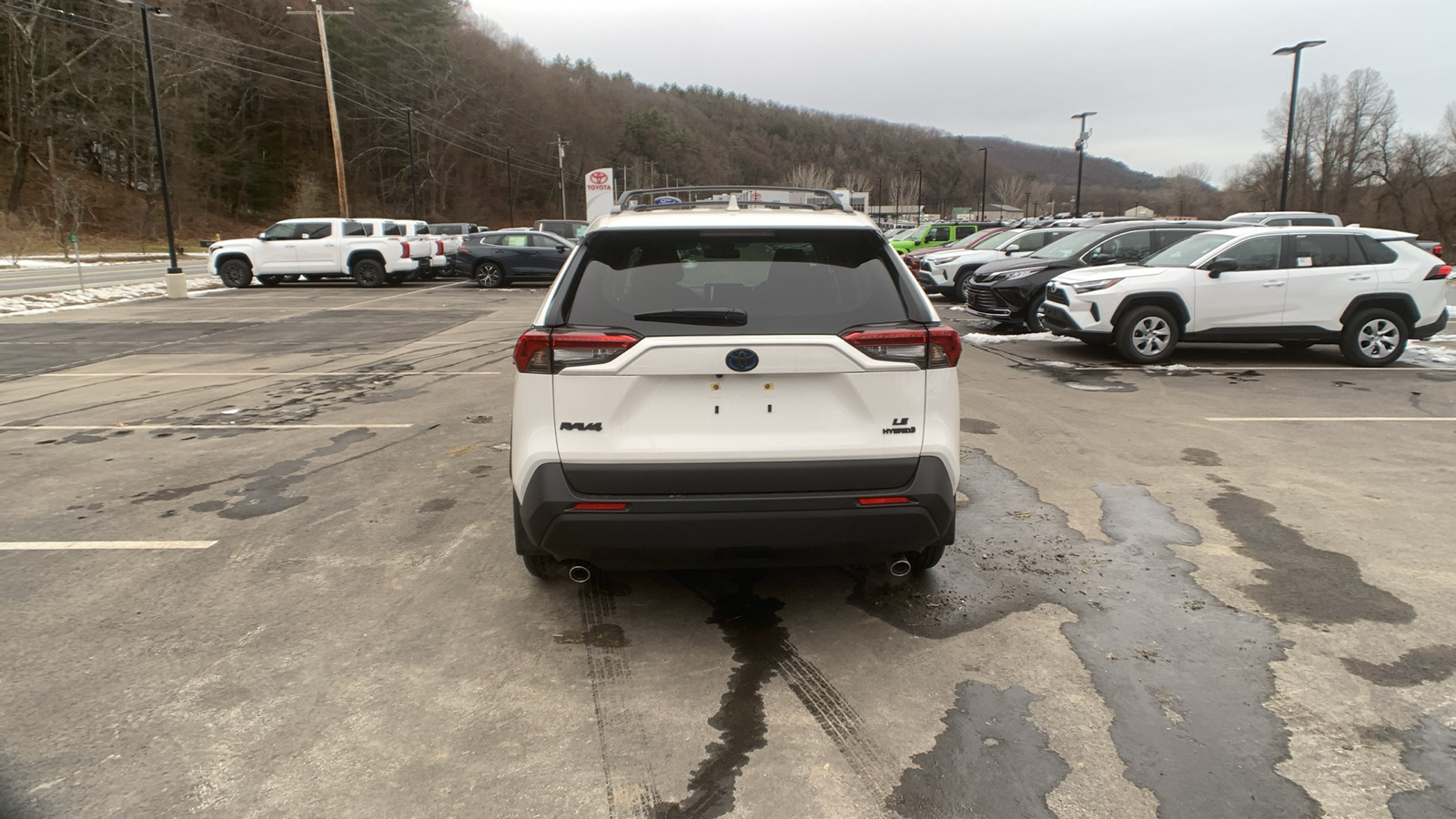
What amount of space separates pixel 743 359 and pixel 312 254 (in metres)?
24.8

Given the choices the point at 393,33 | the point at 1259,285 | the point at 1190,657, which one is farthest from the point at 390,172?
the point at 1190,657

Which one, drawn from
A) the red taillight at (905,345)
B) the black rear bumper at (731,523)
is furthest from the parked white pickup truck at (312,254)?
the red taillight at (905,345)

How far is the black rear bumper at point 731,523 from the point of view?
322 cm

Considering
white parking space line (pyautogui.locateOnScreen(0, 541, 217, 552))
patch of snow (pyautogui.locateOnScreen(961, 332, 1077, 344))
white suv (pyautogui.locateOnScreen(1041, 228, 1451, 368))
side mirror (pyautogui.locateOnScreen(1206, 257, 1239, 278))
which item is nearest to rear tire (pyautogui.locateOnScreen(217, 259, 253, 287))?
patch of snow (pyautogui.locateOnScreen(961, 332, 1077, 344))

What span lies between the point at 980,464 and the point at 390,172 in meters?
77.3

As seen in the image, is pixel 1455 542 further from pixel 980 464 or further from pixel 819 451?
pixel 819 451

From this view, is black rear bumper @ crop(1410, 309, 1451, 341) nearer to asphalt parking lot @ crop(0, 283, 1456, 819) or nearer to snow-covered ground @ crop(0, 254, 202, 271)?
asphalt parking lot @ crop(0, 283, 1456, 819)

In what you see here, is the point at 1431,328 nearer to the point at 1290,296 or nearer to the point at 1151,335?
the point at 1290,296

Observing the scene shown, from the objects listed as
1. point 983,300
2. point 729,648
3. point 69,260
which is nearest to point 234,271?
point 983,300

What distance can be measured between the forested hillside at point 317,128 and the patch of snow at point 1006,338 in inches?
1866

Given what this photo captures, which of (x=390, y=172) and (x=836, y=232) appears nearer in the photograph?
(x=836, y=232)

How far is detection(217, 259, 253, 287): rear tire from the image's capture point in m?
24.4

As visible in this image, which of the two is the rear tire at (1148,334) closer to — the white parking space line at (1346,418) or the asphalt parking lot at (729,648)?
the white parking space line at (1346,418)

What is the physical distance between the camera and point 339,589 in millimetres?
4168
